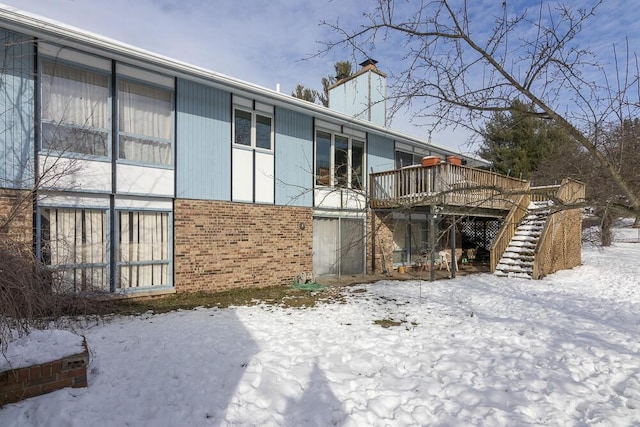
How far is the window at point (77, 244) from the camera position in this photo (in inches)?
248

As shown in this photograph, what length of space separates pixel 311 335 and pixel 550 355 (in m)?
3.15

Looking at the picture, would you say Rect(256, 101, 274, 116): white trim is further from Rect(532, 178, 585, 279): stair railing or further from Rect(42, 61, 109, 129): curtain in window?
Rect(532, 178, 585, 279): stair railing

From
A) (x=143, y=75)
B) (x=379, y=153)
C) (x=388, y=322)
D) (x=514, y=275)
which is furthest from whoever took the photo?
(x=379, y=153)

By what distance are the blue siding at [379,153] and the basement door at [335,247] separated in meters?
2.20

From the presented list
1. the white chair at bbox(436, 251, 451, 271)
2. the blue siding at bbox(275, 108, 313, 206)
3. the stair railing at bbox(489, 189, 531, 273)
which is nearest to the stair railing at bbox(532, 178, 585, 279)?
the stair railing at bbox(489, 189, 531, 273)

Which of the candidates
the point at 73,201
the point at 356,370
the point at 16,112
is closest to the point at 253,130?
the point at 73,201

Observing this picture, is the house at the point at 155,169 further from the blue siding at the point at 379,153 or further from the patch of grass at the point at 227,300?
the blue siding at the point at 379,153

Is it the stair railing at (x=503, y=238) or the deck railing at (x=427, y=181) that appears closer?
the deck railing at (x=427, y=181)

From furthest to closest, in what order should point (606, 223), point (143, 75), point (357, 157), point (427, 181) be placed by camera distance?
point (357, 157) < point (427, 181) < point (143, 75) < point (606, 223)

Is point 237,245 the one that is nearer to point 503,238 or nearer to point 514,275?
point 514,275

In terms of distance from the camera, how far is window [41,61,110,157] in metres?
6.44

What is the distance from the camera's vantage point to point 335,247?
37.4 feet

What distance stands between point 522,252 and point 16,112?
13.5m

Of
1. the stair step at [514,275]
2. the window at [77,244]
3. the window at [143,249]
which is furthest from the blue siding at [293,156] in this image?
the stair step at [514,275]
